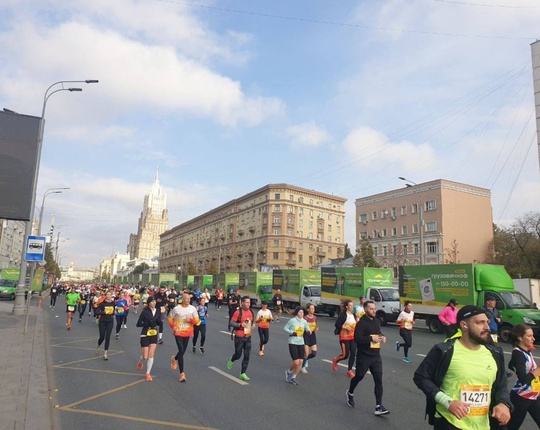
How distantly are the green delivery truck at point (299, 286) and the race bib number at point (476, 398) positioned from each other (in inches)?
1141

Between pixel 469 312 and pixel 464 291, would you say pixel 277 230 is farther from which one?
pixel 469 312

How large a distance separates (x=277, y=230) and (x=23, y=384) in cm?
8085

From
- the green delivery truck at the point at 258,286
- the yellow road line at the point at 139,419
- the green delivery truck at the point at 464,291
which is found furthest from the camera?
the green delivery truck at the point at 258,286

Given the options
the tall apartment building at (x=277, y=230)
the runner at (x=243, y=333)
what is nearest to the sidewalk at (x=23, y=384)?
the runner at (x=243, y=333)

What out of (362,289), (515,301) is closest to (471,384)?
(515,301)

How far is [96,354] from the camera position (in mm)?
11992

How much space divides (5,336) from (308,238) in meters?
80.4

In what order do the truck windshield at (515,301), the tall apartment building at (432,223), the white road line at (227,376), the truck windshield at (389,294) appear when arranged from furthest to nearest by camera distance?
the tall apartment building at (432,223) < the truck windshield at (389,294) < the truck windshield at (515,301) < the white road line at (227,376)

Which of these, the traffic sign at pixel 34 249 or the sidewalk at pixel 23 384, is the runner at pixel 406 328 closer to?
the sidewalk at pixel 23 384

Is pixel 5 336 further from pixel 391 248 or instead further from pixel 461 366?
pixel 391 248

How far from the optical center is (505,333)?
Result: 57.7 ft

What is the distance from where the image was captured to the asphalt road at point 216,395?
6.31 meters

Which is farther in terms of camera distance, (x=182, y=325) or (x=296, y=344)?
(x=296, y=344)

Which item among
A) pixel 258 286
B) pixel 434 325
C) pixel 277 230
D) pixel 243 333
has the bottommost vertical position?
pixel 434 325
